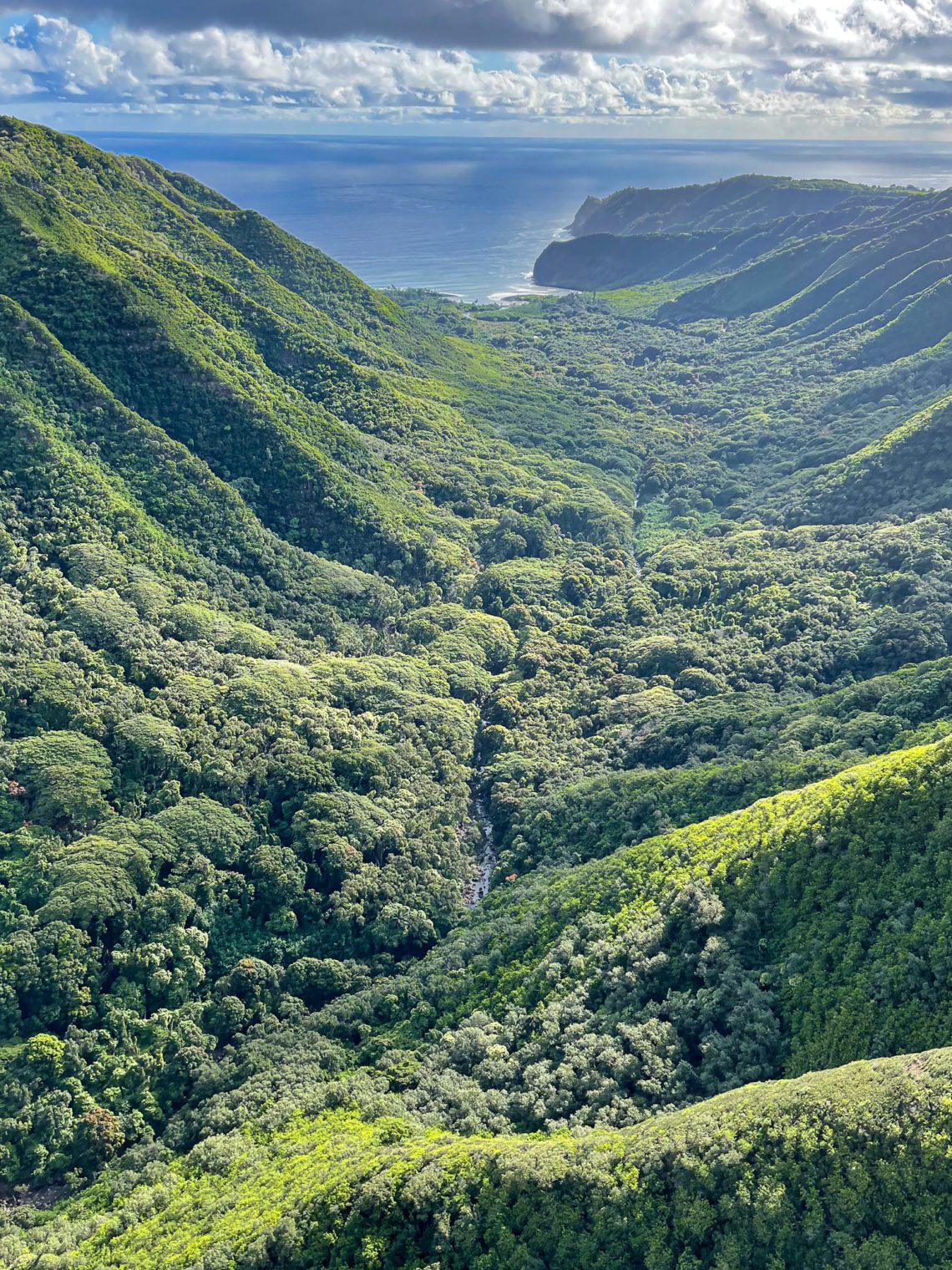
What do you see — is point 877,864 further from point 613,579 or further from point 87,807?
point 613,579

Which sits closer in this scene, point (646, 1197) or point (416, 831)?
point (646, 1197)

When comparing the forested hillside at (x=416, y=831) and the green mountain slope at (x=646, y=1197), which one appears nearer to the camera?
the green mountain slope at (x=646, y=1197)

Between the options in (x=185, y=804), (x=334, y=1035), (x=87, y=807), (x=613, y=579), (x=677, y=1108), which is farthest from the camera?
(x=613, y=579)

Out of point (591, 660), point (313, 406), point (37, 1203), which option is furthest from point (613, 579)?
point (37, 1203)

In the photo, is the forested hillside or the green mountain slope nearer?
the green mountain slope

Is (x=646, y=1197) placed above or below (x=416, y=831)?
above

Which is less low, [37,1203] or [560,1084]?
[560,1084]

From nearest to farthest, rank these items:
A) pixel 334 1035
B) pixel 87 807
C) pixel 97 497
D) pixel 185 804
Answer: pixel 334 1035 → pixel 87 807 → pixel 185 804 → pixel 97 497

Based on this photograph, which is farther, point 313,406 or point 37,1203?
point 313,406
